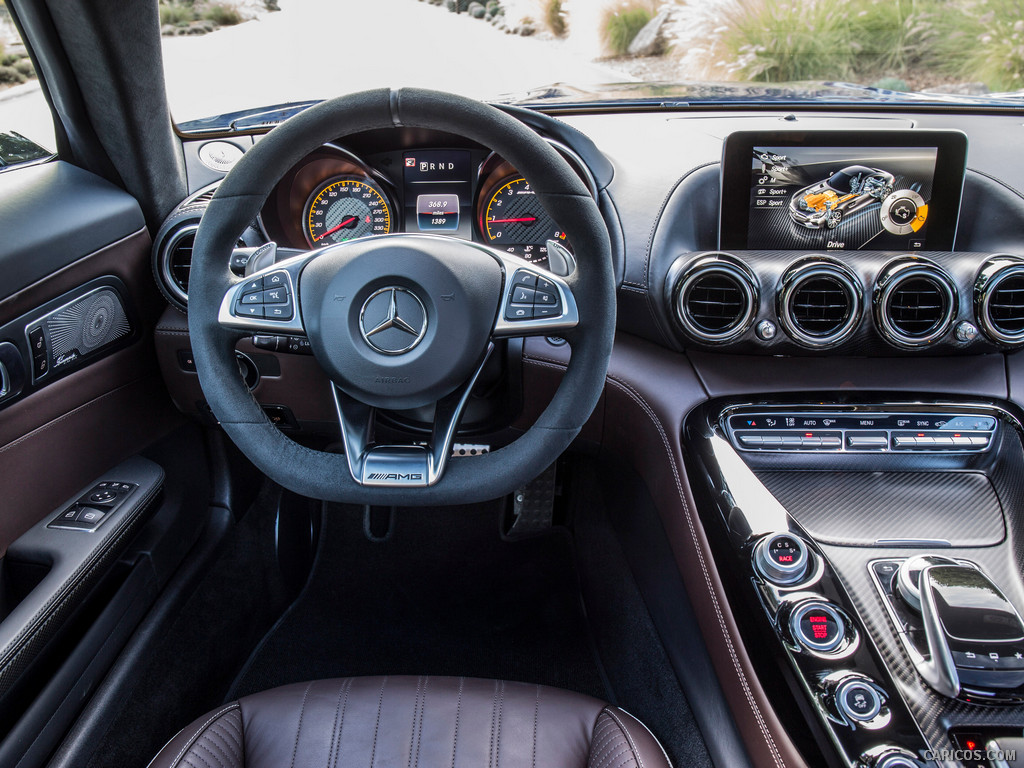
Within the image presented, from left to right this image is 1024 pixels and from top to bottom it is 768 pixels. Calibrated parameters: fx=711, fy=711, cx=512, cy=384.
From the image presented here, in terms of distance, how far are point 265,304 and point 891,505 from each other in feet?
4.13

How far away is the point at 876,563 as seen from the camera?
51.8 inches

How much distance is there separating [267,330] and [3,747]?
0.86m

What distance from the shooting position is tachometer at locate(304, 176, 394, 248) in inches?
66.1

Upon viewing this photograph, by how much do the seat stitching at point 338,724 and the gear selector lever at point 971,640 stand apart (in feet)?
3.12

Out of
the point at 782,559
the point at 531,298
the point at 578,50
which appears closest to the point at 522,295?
the point at 531,298

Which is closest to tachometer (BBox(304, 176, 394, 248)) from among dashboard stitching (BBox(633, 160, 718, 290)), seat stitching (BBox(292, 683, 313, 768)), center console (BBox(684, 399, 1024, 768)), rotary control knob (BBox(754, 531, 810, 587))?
dashboard stitching (BBox(633, 160, 718, 290))

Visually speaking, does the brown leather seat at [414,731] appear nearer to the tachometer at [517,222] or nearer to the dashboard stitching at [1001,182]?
the tachometer at [517,222]

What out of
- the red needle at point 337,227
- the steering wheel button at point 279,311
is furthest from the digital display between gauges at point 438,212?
the steering wheel button at point 279,311

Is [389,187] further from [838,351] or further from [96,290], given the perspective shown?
[838,351]

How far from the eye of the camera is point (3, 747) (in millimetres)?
1219

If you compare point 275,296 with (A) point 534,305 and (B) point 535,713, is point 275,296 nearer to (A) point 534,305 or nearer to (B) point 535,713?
(A) point 534,305

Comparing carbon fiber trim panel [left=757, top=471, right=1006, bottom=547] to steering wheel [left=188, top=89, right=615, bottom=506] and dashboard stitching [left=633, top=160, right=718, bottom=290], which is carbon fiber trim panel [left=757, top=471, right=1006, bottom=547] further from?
steering wheel [left=188, top=89, right=615, bottom=506]

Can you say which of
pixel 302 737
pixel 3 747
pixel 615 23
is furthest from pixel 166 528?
pixel 615 23

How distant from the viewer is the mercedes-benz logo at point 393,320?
112cm
